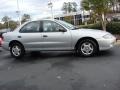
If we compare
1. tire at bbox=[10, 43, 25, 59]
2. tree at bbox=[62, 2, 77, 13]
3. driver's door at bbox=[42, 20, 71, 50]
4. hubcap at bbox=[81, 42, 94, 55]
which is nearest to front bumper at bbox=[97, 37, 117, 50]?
hubcap at bbox=[81, 42, 94, 55]

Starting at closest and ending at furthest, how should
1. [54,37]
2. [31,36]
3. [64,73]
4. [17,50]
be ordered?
1. [64,73]
2. [54,37]
3. [31,36]
4. [17,50]

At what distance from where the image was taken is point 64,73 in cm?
821

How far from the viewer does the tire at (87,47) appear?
Answer: 10.8m

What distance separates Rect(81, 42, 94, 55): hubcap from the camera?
10.8m

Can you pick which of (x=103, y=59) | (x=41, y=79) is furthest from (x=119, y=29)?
(x=41, y=79)

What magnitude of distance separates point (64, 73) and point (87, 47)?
288 centimetres

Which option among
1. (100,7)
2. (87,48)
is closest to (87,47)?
(87,48)

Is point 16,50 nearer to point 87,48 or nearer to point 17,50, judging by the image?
point 17,50

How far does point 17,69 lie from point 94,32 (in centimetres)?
318

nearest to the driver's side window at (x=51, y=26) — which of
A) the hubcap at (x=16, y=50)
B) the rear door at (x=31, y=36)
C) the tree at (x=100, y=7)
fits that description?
the rear door at (x=31, y=36)

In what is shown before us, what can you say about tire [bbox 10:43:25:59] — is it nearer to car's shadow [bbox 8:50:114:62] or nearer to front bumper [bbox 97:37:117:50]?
car's shadow [bbox 8:50:114:62]

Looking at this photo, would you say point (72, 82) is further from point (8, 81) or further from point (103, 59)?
point (103, 59)

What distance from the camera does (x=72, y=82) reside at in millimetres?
7074

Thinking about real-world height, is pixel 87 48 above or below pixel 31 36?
below
